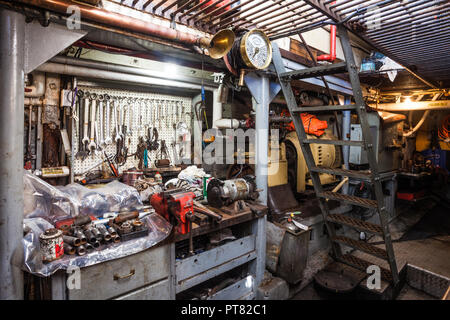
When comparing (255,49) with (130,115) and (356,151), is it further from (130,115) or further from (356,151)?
(356,151)

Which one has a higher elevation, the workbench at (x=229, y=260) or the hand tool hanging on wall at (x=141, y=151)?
the hand tool hanging on wall at (x=141, y=151)

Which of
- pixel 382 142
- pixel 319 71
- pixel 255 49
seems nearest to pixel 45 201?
pixel 255 49

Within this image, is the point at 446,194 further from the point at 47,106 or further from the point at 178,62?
the point at 47,106

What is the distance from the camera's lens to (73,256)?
1.45 meters

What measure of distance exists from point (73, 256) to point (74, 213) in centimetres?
52

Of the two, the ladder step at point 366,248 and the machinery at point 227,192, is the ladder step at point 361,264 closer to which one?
the ladder step at point 366,248

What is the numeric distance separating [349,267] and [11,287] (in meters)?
3.12

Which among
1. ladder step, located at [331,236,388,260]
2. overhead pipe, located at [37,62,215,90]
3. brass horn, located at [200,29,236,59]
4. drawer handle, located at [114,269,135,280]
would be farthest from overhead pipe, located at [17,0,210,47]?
ladder step, located at [331,236,388,260]

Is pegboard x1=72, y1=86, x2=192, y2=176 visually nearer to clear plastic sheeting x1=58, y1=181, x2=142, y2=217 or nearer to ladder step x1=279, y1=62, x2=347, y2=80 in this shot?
clear plastic sheeting x1=58, y1=181, x2=142, y2=217

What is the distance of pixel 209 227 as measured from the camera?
197cm

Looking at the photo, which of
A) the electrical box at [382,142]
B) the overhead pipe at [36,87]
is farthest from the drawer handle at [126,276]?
the electrical box at [382,142]

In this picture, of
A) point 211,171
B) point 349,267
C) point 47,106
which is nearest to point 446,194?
point 349,267

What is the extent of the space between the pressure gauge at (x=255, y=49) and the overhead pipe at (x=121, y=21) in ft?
0.99

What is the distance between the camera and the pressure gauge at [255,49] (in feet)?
6.85
